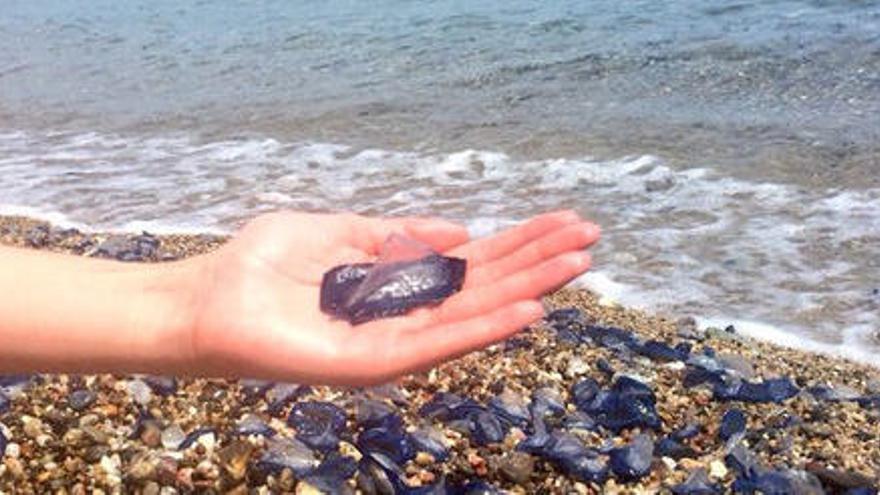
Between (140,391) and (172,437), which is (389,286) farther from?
(140,391)

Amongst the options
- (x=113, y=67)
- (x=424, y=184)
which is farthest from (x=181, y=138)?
(x=113, y=67)

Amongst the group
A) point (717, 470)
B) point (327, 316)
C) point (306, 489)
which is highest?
point (327, 316)

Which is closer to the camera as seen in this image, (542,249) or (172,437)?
(542,249)

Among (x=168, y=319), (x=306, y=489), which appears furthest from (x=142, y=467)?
(x=168, y=319)

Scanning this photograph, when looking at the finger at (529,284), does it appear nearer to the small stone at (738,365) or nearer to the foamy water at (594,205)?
the small stone at (738,365)

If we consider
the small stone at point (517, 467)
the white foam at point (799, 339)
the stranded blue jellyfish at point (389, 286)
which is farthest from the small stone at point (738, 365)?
the stranded blue jellyfish at point (389, 286)

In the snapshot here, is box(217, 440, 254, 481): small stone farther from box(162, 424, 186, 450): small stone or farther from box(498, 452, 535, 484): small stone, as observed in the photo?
box(498, 452, 535, 484): small stone

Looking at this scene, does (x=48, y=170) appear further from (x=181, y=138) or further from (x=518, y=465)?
(x=518, y=465)

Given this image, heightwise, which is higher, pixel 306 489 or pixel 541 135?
pixel 306 489
